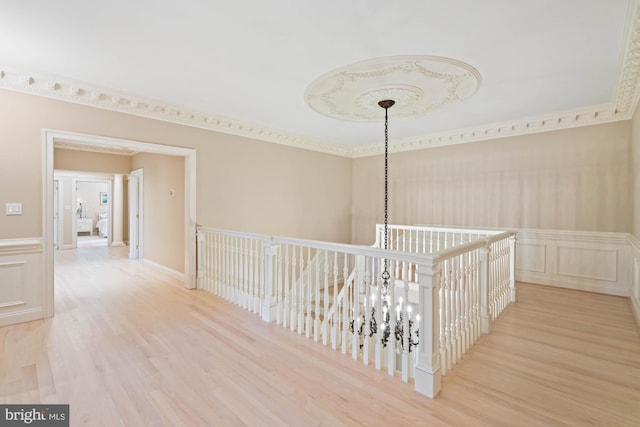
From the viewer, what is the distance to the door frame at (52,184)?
340 cm

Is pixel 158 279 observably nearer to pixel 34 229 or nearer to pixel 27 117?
pixel 34 229

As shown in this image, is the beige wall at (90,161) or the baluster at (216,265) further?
the beige wall at (90,161)

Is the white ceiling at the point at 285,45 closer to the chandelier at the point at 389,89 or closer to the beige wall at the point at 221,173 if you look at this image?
the chandelier at the point at 389,89

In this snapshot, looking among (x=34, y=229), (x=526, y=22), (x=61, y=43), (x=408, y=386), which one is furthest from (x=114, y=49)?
(x=408, y=386)

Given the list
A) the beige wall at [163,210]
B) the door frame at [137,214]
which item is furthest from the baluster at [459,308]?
the door frame at [137,214]

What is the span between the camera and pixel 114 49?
9.00 feet

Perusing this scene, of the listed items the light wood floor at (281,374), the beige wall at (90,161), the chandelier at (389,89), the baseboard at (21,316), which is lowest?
the light wood floor at (281,374)

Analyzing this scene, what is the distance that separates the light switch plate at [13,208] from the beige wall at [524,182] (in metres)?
6.01

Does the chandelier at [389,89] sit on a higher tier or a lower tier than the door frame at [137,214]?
higher

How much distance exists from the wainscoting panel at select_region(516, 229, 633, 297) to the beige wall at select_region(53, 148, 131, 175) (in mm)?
9138

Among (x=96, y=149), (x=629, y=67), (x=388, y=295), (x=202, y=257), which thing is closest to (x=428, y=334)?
(x=388, y=295)

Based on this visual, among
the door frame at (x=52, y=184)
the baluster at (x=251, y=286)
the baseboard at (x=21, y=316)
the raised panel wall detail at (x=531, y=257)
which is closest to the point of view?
the baseboard at (x=21, y=316)

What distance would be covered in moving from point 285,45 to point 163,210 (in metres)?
4.48

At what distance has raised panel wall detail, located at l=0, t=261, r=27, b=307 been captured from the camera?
318 centimetres
